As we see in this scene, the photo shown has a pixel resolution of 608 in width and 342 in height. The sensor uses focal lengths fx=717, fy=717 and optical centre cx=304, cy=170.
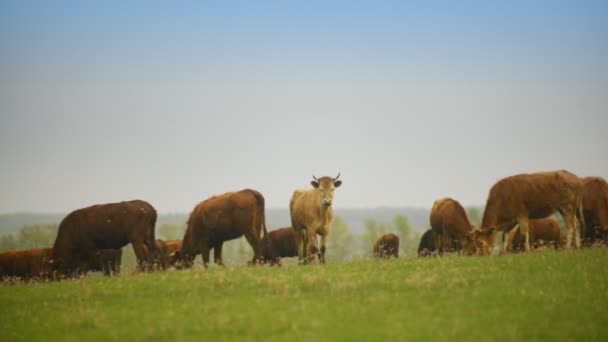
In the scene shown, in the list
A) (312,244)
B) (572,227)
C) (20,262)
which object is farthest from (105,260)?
(572,227)

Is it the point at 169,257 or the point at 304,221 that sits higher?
the point at 304,221

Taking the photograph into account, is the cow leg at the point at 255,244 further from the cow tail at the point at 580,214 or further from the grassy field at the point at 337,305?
the cow tail at the point at 580,214

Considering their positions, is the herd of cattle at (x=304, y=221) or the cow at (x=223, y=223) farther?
the cow at (x=223, y=223)

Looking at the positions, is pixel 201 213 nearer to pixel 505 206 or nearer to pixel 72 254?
pixel 72 254

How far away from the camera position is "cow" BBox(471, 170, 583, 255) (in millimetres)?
23203

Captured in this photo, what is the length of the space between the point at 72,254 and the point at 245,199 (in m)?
6.19

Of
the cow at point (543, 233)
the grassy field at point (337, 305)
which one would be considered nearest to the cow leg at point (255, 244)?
the grassy field at point (337, 305)

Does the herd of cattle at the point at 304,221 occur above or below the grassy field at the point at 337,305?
above

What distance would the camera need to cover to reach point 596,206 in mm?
26141

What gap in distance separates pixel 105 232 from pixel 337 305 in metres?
13.1

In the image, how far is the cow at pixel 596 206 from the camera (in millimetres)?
26125

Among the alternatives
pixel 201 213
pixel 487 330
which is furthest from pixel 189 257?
pixel 487 330

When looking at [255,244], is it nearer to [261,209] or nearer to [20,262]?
[261,209]

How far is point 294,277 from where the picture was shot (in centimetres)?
1653
